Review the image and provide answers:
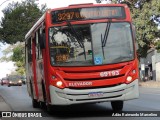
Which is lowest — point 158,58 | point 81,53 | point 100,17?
point 158,58

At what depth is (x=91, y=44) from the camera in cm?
1366

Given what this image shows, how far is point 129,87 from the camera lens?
13641 millimetres

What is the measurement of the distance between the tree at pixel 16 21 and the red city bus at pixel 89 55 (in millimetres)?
28427

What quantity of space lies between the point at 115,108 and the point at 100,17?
11.2 feet

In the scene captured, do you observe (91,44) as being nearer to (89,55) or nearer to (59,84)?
(89,55)

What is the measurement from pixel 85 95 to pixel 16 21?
30883mm

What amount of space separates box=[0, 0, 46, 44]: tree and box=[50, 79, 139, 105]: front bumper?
95.2 ft

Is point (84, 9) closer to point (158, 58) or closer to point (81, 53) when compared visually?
point (81, 53)

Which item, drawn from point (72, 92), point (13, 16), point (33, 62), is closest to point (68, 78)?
point (72, 92)

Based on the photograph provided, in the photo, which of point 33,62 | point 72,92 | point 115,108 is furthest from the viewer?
point 33,62

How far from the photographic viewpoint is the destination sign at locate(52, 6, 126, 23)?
1398 cm

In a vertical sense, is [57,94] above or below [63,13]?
below

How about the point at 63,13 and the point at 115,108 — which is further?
the point at 115,108

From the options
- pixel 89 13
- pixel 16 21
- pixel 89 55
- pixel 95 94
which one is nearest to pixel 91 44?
pixel 89 55
